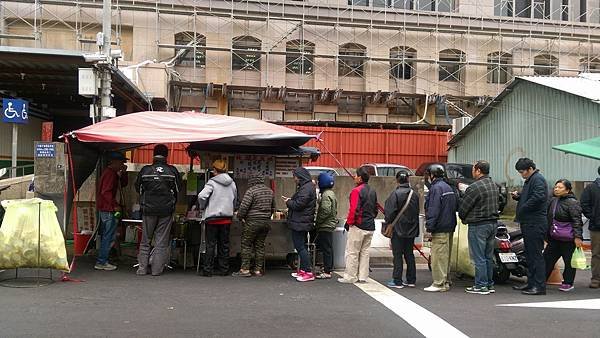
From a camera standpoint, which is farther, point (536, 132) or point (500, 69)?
point (500, 69)

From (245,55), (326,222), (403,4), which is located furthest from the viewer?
(403,4)

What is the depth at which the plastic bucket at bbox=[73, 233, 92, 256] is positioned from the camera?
9914 mm

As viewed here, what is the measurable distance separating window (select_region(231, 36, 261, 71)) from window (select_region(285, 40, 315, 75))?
161 cm

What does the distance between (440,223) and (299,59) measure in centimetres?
2208

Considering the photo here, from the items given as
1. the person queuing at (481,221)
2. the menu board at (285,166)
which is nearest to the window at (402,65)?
the menu board at (285,166)

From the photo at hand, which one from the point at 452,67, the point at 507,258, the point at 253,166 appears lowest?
the point at 507,258

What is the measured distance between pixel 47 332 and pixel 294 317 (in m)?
2.62


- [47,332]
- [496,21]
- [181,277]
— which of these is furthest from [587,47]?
[47,332]

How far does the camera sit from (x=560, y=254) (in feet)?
27.9

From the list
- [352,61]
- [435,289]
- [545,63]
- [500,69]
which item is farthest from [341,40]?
[435,289]

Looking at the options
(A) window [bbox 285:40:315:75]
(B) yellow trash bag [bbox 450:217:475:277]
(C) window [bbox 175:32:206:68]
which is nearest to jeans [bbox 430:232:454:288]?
(B) yellow trash bag [bbox 450:217:475:277]

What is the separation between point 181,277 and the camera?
8812 mm

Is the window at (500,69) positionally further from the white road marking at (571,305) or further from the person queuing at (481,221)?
the white road marking at (571,305)

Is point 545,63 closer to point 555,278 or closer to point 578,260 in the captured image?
point 555,278
